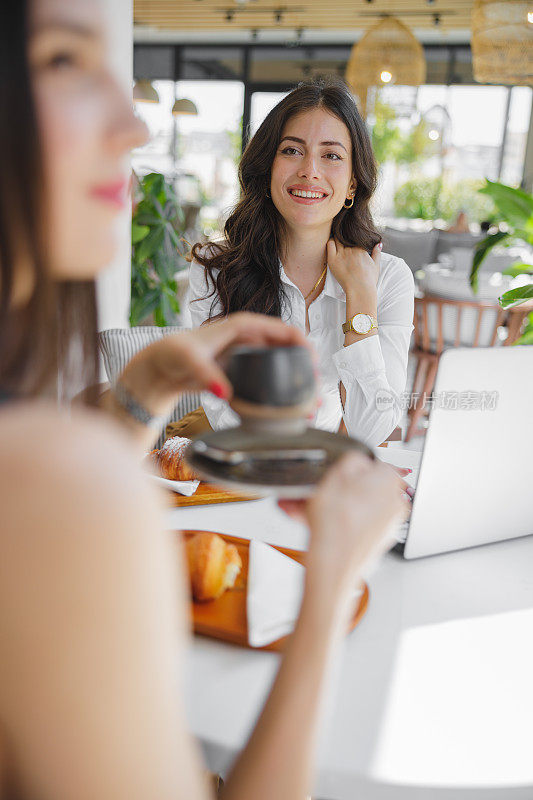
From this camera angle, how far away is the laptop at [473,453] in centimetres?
111

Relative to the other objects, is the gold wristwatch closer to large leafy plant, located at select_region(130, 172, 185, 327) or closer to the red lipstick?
the red lipstick

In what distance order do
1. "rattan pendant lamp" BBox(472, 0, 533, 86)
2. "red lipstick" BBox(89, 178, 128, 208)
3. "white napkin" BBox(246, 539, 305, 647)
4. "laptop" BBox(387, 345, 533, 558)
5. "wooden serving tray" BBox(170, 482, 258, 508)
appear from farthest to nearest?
1. "rattan pendant lamp" BBox(472, 0, 533, 86)
2. "wooden serving tray" BBox(170, 482, 258, 508)
3. "laptop" BBox(387, 345, 533, 558)
4. "white napkin" BBox(246, 539, 305, 647)
5. "red lipstick" BBox(89, 178, 128, 208)

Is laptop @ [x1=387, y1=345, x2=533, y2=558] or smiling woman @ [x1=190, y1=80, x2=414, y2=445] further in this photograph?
smiling woman @ [x1=190, y1=80, x2=414, y2=445]

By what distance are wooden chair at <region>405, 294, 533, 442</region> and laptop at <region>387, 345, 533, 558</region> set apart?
8.62ft

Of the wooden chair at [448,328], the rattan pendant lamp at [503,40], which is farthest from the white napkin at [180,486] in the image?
the rattan pendant lamp at [503,40]

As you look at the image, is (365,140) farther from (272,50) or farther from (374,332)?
(272,50)

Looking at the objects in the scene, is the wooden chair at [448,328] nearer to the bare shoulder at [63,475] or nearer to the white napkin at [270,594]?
the white napkin at [270,594]

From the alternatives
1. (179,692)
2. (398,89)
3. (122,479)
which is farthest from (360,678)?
(398,89)

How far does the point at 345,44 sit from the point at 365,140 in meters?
9.00

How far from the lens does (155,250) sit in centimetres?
359

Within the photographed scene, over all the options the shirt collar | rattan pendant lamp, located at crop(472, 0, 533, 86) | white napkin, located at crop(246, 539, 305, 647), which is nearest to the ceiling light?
rattan pendant lamp, located at crop(472, 0, 533, 86)

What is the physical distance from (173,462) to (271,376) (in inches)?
31.8

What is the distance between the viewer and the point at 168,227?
358 centimetres

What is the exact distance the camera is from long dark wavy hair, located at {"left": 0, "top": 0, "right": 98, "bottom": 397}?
557 millimetres
